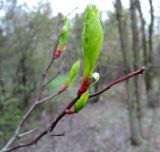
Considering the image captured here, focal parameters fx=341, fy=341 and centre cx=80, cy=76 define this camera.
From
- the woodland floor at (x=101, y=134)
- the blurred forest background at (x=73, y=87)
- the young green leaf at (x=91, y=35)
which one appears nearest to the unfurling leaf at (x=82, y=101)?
the young green leaf at (x=91, y=35)

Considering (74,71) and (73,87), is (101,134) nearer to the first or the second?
(73,87)

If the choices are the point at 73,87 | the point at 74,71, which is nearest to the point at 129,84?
the point at 73,87

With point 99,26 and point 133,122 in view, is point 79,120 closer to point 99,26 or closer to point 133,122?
point 133,122

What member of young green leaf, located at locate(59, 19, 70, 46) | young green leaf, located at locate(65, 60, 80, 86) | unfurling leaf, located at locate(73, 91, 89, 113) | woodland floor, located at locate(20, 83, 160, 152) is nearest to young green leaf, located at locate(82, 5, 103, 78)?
unfurling leaf, located at locate(73, 91, 89, 113)

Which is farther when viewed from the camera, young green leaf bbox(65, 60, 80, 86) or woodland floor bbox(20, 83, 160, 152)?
woodland floor bbox(20, 83, 160, 152)

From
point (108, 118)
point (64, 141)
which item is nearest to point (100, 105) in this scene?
point (108, 118)

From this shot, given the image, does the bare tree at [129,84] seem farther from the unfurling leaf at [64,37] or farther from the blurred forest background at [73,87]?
the unfurling leaf at [64,37]

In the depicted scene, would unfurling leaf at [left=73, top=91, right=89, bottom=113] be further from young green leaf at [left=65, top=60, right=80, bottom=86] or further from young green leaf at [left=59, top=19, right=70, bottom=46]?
young green leaf at [left=59, top=19, right=70, bottom=46]
